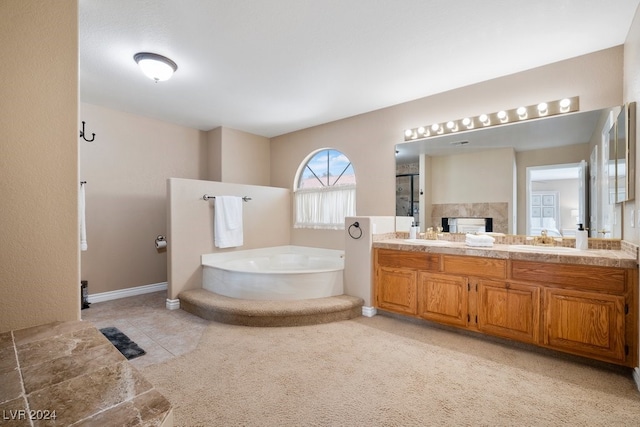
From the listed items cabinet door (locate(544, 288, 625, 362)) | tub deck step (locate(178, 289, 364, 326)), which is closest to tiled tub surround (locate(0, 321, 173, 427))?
tub deck step (locate(178, 289, 364, 326))

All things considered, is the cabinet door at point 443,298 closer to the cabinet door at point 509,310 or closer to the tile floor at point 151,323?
the cabinet door at point 509,310

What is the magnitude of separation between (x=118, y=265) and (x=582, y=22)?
5.73 metres

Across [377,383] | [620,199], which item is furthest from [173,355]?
[620,199]

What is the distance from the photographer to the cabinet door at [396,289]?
3281 millimetres

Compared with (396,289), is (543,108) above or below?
above

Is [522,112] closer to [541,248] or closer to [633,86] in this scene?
[633,86]

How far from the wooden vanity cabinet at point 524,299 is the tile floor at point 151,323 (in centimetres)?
212

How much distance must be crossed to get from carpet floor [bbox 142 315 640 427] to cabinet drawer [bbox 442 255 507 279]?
639mm

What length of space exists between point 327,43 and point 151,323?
11.0 feet

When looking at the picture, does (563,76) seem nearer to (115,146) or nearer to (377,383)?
(377,383)

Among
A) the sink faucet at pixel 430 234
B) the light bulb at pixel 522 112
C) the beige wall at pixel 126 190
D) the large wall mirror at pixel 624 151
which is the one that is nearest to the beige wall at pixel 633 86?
the large wall mirror at pixel 624 151

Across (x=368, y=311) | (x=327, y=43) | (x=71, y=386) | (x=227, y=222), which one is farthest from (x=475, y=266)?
(x=227, y=222)

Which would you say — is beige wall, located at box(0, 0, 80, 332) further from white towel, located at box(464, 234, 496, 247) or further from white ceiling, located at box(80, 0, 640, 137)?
white towel, located at box(464, 234, 496, 247)

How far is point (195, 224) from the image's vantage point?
4125mm
